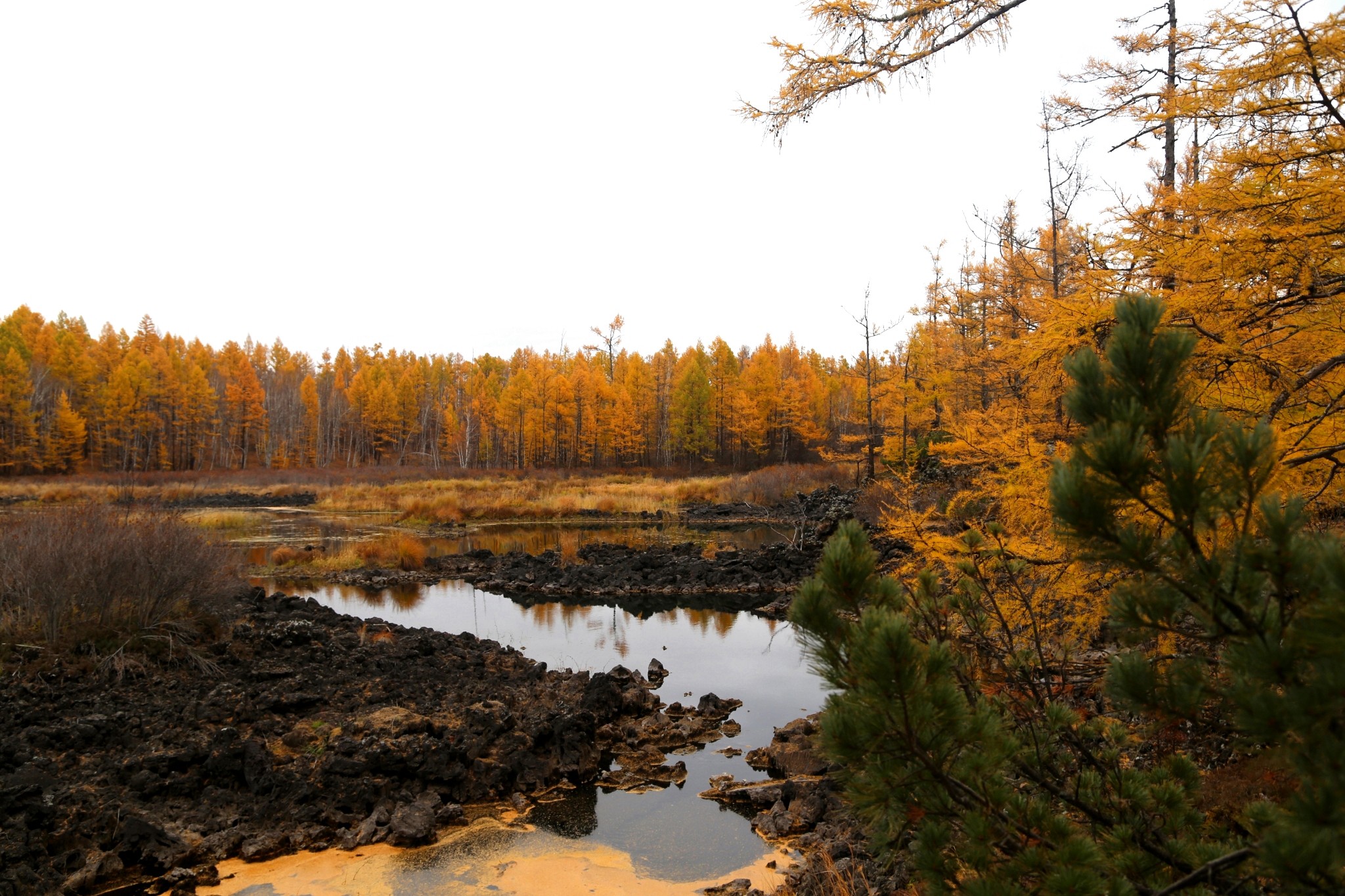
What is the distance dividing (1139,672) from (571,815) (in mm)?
6082

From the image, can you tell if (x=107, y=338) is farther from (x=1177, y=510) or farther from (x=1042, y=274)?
(x=1177, y=510)

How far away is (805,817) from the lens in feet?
21.8

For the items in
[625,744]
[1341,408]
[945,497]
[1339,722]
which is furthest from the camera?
[945,497]

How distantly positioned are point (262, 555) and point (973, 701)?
22.8 metres

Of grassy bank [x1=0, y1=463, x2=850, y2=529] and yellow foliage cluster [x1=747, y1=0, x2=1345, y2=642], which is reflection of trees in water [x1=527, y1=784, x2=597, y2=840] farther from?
grassy bank [x1=0, y1=463, x2=850, y2=529]

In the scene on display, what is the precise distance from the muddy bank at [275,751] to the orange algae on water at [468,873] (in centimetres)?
18

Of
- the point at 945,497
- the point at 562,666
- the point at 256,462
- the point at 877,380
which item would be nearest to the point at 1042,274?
the point at 945,497

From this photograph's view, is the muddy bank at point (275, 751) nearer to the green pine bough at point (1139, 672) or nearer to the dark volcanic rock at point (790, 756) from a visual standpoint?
the dark volcanic rock at point (790, 756)

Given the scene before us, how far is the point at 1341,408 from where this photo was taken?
3959 millimetres

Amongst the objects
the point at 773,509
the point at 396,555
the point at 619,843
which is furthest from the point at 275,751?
the point at 773,509

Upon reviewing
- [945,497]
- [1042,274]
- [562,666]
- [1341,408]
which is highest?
[1042,274]

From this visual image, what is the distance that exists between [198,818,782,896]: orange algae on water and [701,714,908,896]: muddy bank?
332mm

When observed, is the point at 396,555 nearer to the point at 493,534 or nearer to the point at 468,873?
the point at 493,534

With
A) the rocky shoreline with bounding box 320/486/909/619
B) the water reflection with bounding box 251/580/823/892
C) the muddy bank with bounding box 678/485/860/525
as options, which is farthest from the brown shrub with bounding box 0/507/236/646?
the muddy bank with bounding box 678/485/860/525
